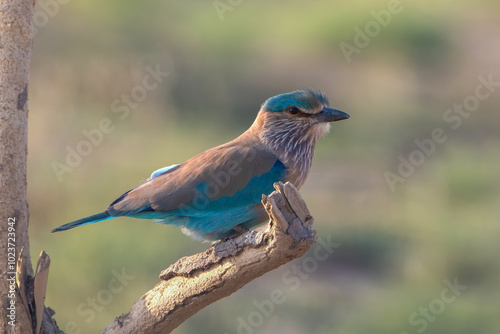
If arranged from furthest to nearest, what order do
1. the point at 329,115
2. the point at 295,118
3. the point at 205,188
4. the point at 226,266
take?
the point at 295,118 < the point at 329,115 < the point at 205,188 < the point at 226,266

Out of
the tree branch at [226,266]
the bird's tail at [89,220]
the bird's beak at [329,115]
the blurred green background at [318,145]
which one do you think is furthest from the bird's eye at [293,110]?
the blurred green background at [318,145]

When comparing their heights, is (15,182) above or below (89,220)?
above

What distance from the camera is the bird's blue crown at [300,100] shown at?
515cm

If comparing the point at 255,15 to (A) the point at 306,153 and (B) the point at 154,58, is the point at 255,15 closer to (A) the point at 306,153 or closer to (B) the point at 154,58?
(B) the point at 154,58

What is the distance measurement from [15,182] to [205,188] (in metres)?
1.16

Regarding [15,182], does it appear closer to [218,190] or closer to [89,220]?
[89,220]

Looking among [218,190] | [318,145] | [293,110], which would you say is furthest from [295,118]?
[318,145]

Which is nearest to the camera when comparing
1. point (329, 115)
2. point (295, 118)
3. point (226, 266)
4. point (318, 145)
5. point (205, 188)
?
point (226, 266)

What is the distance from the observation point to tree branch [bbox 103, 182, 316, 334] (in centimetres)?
358

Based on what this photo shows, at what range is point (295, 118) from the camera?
5.27 meters

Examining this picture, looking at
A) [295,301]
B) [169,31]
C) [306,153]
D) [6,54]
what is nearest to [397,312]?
[295,301]

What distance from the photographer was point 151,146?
432 inches

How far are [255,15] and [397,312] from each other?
25.1 feet

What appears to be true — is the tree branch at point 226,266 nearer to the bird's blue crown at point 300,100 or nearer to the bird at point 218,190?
the bird at point 218,190
